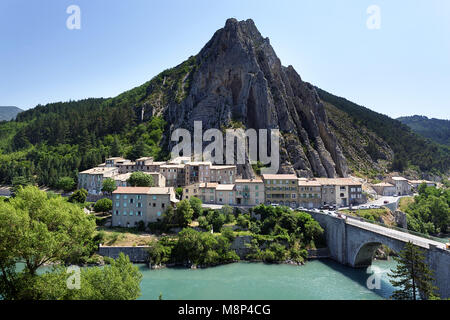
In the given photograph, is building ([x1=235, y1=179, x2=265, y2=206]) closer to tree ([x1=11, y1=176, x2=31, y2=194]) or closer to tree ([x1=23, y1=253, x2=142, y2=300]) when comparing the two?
tree ([x1=23, y1=253, x2=142, y2=300])

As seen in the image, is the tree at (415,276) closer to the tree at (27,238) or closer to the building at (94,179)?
the tree at (27,238)

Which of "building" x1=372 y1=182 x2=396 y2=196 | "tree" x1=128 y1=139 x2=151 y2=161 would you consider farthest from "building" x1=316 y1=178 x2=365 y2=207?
"tree" x1=128 y1=139 x2=151 y2=161

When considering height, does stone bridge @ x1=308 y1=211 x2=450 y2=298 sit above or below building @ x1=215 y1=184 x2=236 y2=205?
below

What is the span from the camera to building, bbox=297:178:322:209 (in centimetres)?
5256

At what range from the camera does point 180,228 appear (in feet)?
140

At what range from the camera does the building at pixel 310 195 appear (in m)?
52.6

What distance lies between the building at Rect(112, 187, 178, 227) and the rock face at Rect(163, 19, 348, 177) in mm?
24663

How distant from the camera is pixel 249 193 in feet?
170

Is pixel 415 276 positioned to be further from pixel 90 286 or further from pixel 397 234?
pixel 90 286

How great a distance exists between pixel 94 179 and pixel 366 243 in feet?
165

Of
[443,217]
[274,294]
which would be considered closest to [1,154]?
[274,294]

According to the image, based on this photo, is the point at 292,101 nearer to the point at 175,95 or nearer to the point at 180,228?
the point at 175,95

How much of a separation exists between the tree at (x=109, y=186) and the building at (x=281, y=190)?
28138 millimetres
